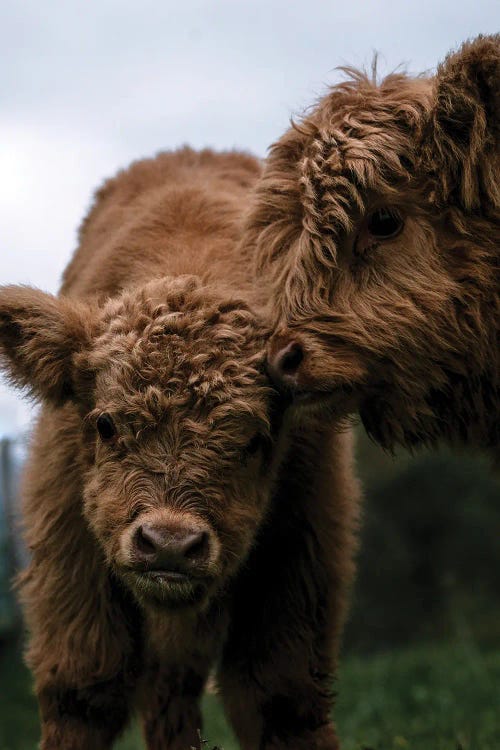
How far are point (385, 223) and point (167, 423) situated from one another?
45.7 inches

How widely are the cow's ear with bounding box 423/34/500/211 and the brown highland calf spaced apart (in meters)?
0.95

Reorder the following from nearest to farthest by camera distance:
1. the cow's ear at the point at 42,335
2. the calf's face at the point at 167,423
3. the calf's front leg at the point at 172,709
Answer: the calf's face at the point at 167,423
the cow's ear at the point at 42,335
the calf's front leg at the point at 172,709

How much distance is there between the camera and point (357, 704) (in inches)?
352

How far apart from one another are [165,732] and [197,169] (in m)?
2.91

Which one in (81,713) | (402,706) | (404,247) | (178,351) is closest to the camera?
(178,351)

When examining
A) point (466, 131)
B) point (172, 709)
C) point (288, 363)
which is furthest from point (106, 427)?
point (172, 709)

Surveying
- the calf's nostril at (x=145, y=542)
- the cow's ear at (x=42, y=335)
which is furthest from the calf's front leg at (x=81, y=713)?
the cow's ear at (x=42, y=335)

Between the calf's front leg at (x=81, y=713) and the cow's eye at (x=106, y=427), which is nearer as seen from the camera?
the cow's eye at (x=106, y=427)

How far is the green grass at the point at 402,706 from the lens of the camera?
6938 mm

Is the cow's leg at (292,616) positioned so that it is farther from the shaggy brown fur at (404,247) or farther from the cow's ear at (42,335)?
the cow's ear at (42,335)

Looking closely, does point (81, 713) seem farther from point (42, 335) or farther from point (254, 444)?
point (42, 335)

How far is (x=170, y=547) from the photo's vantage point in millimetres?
4328

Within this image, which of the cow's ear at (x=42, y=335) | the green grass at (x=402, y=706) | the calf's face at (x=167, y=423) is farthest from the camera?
the green grass at (x=402, y=706)

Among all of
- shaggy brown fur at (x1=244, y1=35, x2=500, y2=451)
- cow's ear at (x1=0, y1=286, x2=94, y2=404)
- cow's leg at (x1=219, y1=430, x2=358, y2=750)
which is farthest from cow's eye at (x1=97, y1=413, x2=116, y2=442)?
cow's leg at (x1=219, y1=430, x2=358, y2=750)
